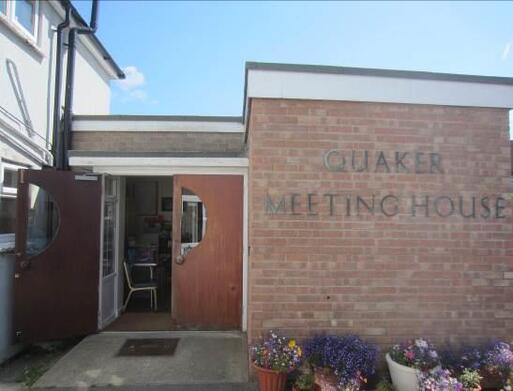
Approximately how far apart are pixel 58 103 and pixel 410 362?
653 cm

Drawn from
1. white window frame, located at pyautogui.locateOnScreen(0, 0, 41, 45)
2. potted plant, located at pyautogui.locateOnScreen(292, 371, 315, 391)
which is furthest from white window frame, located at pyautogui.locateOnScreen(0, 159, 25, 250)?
potted plant, located at pyautogui.locateOnScreen(292, 371, 315, 391)

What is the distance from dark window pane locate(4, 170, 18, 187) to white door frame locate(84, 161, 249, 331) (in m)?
0.90

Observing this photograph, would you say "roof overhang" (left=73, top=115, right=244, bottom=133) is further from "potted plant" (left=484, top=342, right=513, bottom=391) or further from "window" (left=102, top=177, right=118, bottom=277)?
"potted plant" (left=484, top=342, right=513, bottom=391)

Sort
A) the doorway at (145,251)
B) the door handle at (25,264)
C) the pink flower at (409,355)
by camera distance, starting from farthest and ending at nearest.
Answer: the doorway at (145,251), the door handle at (25,264), the pink flower at (409,355)

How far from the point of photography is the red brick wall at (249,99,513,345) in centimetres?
355

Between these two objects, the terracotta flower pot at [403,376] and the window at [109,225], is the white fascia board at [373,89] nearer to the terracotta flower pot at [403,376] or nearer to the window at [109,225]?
the terracotta flower pot at [403,376]

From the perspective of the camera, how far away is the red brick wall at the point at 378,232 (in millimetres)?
3553

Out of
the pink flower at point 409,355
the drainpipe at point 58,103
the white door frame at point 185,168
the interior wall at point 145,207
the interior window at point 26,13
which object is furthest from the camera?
the interior wall at point 145,207

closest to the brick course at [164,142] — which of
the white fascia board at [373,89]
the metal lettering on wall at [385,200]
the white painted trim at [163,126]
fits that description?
the white painted trim at [163,126]

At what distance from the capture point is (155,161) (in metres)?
4.90

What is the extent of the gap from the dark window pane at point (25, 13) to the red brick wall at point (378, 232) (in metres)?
4.56

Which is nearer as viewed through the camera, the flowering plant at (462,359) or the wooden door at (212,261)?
the flowering plant at (462,359)

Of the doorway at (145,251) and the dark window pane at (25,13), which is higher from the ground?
the dark window pane at (25,13)

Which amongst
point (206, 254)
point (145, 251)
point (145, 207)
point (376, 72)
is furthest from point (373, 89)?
point (145, 207)
